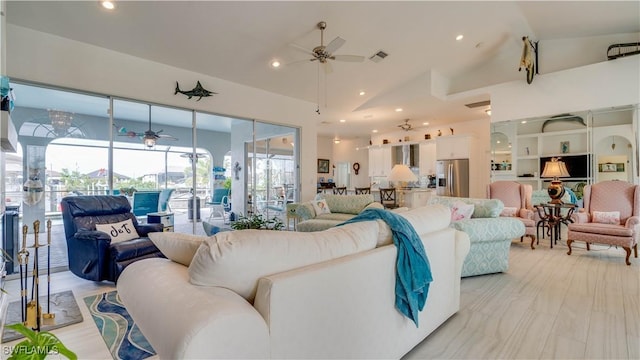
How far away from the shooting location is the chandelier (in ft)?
12.7

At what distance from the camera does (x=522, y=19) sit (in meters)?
5.08

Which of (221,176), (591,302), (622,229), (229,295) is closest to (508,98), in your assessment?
(622,229)

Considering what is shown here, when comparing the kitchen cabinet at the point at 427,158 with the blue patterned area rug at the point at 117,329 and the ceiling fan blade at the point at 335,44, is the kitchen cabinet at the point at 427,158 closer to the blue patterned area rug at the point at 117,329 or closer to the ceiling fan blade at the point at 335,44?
the ceiling fan blade at the point at 335,44

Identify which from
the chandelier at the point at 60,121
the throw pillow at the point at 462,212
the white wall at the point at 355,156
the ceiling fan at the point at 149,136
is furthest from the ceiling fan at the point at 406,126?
the chandelier at the point at 60,121

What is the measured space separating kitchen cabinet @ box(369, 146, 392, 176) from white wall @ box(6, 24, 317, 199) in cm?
473

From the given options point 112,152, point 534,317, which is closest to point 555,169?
point 534,317

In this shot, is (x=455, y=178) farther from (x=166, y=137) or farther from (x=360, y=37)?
(x=166, y=137)

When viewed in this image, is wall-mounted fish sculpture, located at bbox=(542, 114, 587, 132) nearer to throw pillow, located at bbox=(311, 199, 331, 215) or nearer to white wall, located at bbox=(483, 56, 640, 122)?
white wall, located at bbox=(483, 56, 640, 122)

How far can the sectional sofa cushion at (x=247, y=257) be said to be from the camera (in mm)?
1162

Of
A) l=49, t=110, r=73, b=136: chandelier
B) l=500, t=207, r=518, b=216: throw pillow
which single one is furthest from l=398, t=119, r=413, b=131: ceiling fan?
l=49, t=110, r=73, b=136: chandelier

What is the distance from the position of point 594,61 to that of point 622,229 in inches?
131

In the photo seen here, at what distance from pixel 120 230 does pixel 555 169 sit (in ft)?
22.8

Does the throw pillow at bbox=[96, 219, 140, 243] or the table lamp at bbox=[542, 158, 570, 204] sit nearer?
the throw pillow at bbox=[96, 219, 140, 243]

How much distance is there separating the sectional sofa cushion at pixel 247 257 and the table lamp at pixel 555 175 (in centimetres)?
552
